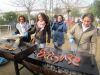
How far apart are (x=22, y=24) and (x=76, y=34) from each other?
1690 millimetres

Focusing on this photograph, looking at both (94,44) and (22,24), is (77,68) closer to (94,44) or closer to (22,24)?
(94,44)

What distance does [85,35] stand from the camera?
2973mm

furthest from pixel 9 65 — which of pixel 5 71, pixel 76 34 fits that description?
pixel 76 34

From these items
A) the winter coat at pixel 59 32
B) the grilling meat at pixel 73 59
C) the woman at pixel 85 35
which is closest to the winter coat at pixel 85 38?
the woman at pixel 85 35

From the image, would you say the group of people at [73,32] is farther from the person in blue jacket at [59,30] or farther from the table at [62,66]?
the person in blue jacket at [59,30]

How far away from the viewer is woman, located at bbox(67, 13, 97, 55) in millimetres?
2838

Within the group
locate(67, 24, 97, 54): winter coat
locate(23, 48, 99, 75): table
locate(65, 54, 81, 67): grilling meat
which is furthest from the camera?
locate(67, 24, 97, 54): winter coat

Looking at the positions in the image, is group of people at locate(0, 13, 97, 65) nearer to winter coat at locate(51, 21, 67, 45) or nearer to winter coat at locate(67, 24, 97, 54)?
winter coat at locate(67, 24, 97, 54)

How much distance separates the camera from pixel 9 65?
5.16 meters

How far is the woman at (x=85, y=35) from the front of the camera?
2838 millimetres

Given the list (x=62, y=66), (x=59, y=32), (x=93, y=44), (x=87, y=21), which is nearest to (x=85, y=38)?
(x=93, y=44)

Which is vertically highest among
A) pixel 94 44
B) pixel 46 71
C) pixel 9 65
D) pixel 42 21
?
pixel 42 21

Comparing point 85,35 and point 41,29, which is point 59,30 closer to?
point 41,29

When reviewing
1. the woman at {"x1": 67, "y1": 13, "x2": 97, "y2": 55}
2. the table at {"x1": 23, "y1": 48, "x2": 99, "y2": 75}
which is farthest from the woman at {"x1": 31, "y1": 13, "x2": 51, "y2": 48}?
the table at {"x1": 23, "y1": 48, "x2": 99, "y2": 75}
